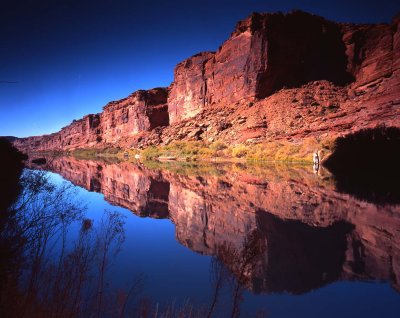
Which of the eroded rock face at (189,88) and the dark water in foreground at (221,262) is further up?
the eroded rock face at (189,88)

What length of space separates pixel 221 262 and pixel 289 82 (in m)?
47.1

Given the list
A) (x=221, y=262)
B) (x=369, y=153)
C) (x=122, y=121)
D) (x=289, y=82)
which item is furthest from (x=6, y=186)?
(x=122, y=121)

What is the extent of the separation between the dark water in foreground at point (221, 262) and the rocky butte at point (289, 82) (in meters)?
18.0

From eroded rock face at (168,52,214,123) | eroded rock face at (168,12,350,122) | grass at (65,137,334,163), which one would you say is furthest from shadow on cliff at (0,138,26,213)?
eroded rock face at (168,52,214,123)

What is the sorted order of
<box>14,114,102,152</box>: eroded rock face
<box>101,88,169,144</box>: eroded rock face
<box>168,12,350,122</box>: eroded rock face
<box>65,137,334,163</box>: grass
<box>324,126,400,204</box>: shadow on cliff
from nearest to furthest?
1. <box>324,126,400,204</box>: shadow on cliff
2. <box>65,137,334,163</box>: grass
3. <box>168,12,350,122</box>: eroded rock face
4. <box>101,88,169,144</box>: eroded rock face
5. <box>14,114,102,152</box>: eroded rock face

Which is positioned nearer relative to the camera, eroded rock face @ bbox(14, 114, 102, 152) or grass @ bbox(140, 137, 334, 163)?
grass @ bbox(140, 137, 334, 163)

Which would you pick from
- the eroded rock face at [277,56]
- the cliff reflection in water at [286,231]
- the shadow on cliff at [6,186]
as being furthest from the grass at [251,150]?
the shadow on cliff at [6,186]

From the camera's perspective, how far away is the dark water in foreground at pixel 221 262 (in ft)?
11.1

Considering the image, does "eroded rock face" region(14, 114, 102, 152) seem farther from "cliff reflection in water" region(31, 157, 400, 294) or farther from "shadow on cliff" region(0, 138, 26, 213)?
"cliff reflection in water" region(31, 157, 400, 294)

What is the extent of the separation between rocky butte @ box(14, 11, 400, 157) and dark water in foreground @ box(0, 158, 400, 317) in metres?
18.0

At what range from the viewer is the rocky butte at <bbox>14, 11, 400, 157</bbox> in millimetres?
28828

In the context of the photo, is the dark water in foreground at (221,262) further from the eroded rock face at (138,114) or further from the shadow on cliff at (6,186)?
the eroded rock face at (138,114)

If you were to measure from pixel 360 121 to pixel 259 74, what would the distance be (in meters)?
23.6

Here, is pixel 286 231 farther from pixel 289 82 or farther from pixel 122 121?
pixel 122 121
